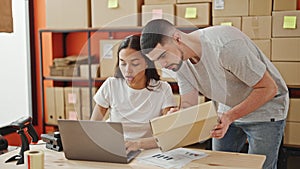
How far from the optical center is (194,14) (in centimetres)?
313

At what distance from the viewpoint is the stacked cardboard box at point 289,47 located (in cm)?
289

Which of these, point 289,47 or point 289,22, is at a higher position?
point 289,22

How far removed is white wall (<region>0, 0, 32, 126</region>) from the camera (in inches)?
157

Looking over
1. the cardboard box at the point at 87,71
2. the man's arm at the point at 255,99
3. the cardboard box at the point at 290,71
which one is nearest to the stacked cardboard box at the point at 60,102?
the cardboard box at the point at 87,71

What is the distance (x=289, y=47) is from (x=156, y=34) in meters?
1.59

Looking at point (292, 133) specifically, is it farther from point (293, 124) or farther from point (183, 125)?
point (183, 125)

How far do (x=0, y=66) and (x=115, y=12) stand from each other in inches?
53.7

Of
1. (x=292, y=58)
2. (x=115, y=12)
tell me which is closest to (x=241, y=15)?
(x=292, y=58)

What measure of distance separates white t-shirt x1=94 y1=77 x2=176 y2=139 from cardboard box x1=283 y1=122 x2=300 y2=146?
1.28 meters

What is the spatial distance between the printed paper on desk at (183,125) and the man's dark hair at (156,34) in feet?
1.02

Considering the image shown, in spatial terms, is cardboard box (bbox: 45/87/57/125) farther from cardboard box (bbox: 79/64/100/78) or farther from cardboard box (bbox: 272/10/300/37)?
cardboard box (bbox: 272/10/300/37)

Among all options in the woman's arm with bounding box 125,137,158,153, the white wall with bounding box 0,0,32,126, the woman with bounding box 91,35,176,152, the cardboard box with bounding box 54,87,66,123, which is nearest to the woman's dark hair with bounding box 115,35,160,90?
the woman with bounding box 91,35,176,152

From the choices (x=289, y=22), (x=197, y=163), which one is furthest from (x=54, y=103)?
(x=197, y=163)

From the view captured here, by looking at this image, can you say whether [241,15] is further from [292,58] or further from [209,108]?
Answer: [209,108]
